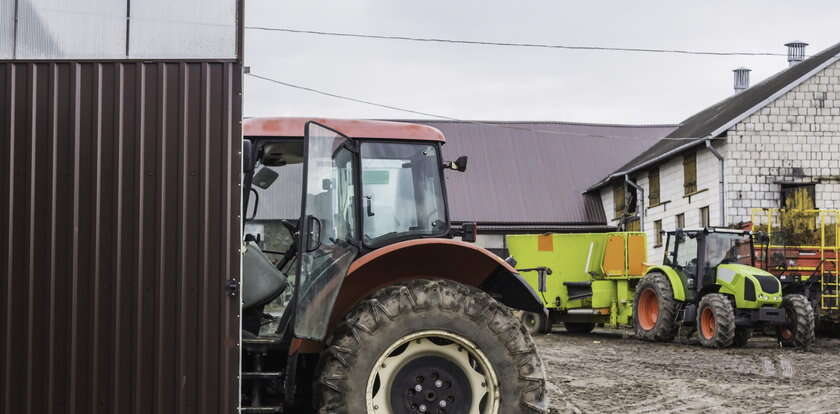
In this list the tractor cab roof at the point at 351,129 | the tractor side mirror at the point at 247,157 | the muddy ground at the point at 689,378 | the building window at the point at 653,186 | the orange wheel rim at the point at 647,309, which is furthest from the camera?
the building window at the point at 653,186

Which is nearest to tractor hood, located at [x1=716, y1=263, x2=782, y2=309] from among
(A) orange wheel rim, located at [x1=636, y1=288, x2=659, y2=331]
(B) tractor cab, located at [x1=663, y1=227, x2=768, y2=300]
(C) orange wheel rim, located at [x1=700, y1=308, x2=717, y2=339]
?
(B) tractor cab, located at [x1=663, y1=227, x2=768, y2=300]

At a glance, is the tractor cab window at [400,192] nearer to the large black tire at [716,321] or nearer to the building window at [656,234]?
the large black tire at [716,321]

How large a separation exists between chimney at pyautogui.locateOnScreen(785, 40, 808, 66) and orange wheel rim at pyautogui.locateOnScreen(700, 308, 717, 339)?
79.0ft

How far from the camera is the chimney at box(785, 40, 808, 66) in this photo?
40.8m

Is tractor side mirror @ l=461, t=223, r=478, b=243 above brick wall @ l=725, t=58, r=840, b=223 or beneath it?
beneath

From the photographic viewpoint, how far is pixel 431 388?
642cm

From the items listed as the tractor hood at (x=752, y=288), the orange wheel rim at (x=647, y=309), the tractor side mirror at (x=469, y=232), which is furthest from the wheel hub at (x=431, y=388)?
the orange wheel rim at (x=647, y=309)

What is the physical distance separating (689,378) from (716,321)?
18.3 feet

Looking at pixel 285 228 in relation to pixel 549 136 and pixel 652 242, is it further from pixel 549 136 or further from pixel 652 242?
pixel 549 136

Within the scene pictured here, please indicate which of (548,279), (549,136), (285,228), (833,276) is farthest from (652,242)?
(285,228)

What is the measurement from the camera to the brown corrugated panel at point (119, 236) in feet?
19.7

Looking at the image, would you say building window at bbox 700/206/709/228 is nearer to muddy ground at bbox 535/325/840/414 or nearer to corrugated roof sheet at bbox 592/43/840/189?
corrugated roof sheet at bbox 592/43/840/189

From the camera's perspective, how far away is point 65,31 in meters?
6.24

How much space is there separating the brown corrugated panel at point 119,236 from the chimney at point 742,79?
41211 millimetres
